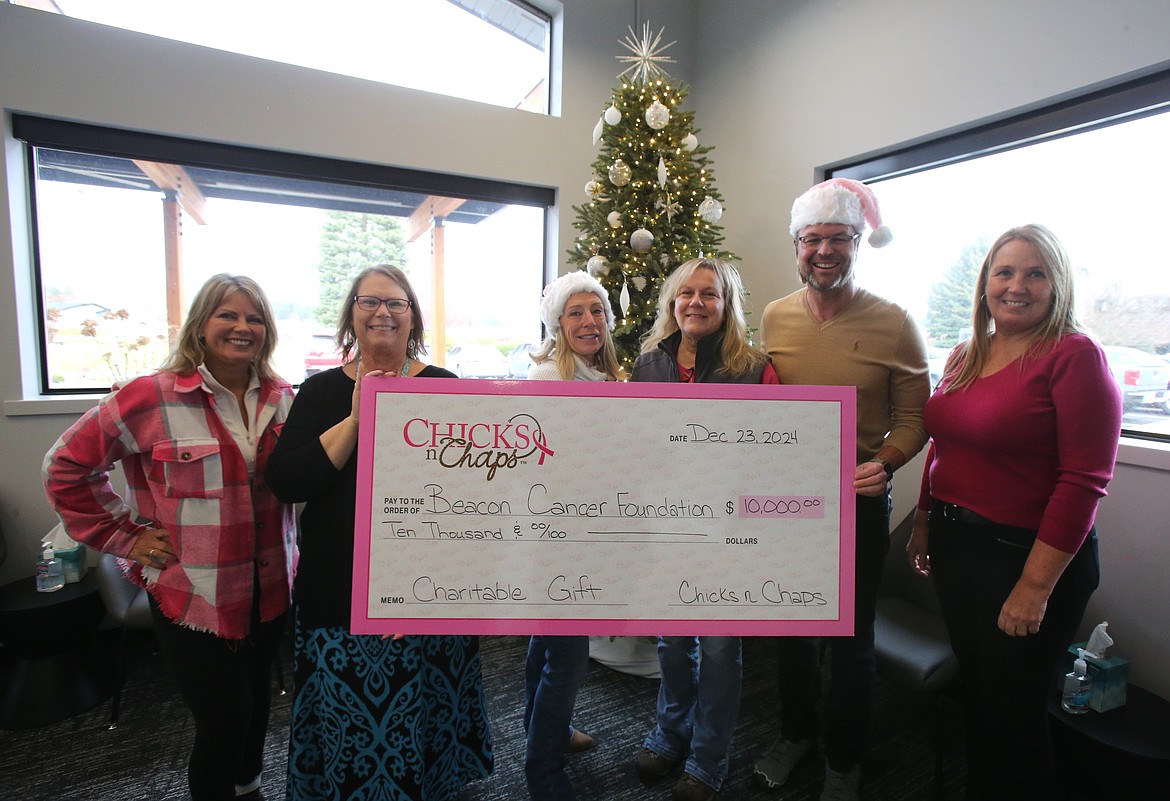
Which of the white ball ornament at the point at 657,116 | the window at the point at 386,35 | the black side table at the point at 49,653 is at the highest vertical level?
the window at the point at 386,35

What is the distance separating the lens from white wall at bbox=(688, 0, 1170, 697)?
2.17 metres

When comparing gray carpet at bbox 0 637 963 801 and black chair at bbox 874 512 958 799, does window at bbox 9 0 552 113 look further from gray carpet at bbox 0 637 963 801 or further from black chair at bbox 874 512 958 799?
black chair at bbox 874 512 958 799

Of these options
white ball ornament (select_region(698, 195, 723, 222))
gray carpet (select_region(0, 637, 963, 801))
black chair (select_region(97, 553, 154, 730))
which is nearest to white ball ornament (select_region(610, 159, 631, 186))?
white ball ornament (select_region(698, 195, 723, 222))

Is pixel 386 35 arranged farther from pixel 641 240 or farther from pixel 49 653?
pixel 49 653

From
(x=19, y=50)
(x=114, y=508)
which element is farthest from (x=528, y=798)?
(x=19, y=50)

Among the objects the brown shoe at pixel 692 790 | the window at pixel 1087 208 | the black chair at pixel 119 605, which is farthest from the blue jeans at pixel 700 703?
the black chair at pixel 119 605

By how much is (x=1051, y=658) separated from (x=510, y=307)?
11.9 feet

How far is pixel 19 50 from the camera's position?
2.71 meters

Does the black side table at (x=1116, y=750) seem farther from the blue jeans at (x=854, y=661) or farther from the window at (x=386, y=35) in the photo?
the window at (x=386, y=35)

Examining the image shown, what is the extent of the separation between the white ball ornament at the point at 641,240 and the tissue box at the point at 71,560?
3120 millimetres

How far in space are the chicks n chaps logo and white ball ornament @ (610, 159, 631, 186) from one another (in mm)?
2465

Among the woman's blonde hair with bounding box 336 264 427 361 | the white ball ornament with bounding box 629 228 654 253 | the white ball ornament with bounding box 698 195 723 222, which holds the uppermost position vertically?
the white ball ornament with bounding box 698 195 723 222

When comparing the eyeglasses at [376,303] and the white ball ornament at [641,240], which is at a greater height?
the white ball ornament at [641,240]

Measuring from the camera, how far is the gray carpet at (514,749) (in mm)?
2002
